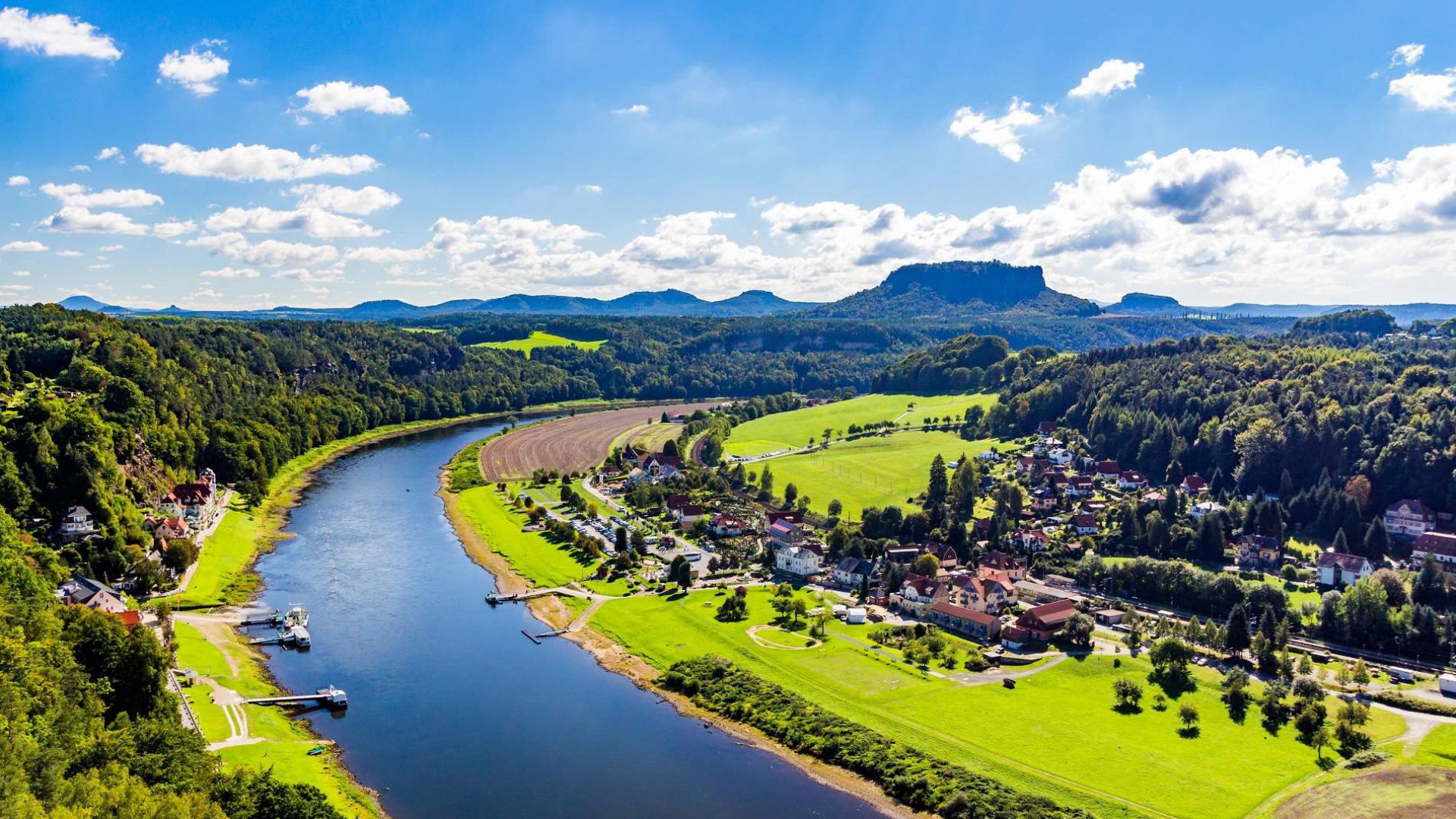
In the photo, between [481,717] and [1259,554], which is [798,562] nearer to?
[481,717]

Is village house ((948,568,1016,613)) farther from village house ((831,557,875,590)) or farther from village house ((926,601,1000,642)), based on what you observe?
village house ((831,557,875,590))

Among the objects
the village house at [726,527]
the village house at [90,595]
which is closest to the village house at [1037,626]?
the village house at [726,527]

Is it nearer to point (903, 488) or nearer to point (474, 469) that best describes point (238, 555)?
point (474, 469)

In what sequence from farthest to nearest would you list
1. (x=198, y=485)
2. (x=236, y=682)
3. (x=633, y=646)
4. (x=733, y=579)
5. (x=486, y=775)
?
1. (x=198, y=485)
2. (x=733, y=579)
3. (x=633, y=646)
4. (x=236, y=682)
5. (x=486, y=775)

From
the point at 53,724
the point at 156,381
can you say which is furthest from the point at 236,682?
the point at 156,381

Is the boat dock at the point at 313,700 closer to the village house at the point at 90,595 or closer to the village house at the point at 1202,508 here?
the village house at the point at 90,595
